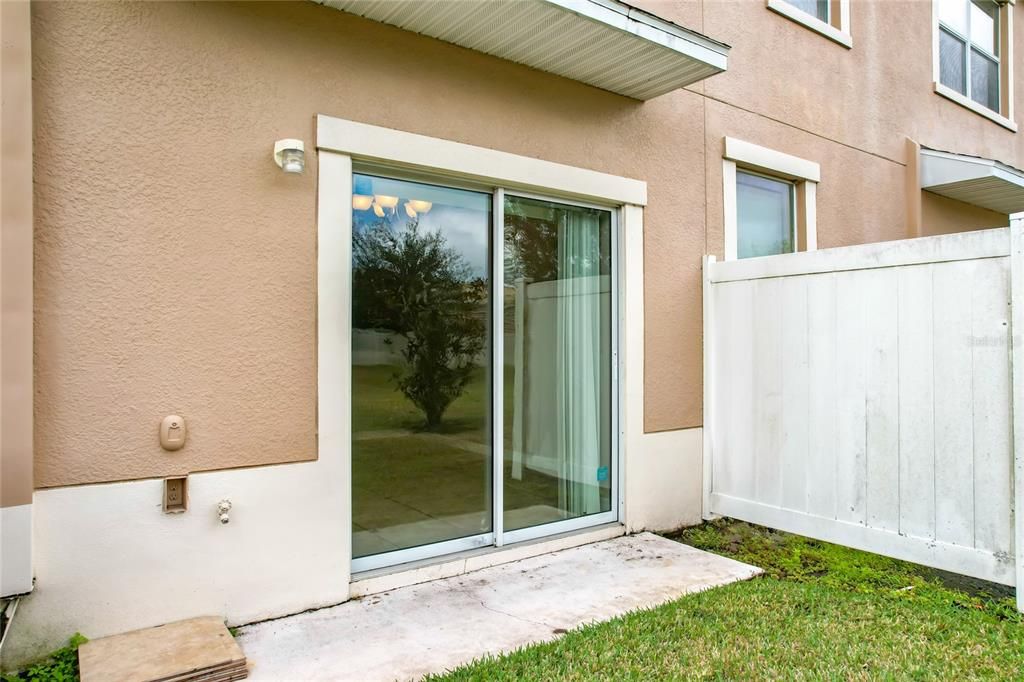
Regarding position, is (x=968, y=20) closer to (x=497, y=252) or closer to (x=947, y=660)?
(x=497, y=252)

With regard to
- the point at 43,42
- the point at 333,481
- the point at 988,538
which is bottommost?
the point at 988,538

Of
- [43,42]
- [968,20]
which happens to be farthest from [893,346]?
[968,20]

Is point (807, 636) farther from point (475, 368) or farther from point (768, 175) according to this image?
point (768, 175)

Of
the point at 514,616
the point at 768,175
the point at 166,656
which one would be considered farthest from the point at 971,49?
the point at 166,656

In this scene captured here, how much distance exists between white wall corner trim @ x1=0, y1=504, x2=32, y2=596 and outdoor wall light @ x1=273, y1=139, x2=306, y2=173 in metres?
2.18

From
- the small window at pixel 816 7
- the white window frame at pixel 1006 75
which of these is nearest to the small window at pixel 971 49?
the white window frame at pixel 1006 75

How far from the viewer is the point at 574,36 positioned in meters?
4.55

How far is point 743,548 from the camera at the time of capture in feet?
17.7

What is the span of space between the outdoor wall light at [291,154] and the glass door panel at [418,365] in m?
0.56

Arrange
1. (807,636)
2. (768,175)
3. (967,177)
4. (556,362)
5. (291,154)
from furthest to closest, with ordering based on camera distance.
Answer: (967,177), (768,175), (556,362), (291,154), (807,636)

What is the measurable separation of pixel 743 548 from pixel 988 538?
5.57 ft

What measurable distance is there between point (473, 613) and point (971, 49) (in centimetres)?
1094

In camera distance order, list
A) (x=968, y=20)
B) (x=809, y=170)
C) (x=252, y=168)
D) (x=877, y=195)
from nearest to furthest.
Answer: (x=252, y=168) < (x=809, y=170) < (x=877, y=195) < (x=968, y=20)

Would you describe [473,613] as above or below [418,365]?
below
